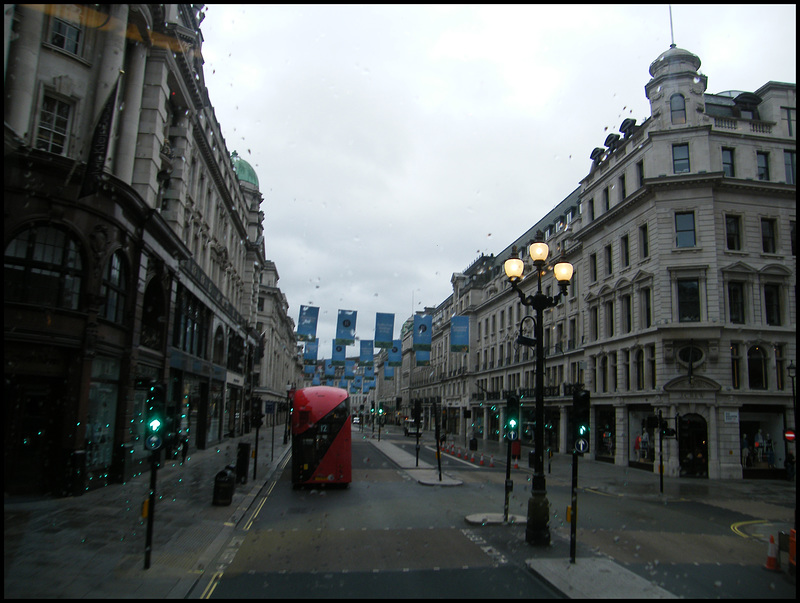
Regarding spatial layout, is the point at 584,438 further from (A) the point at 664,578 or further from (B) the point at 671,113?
(B) the point at 671,113

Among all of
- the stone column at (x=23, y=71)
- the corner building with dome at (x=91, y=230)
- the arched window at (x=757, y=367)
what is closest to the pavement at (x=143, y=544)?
the corner building with dome at (x=91, y=230)

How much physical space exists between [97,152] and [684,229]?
2861cm

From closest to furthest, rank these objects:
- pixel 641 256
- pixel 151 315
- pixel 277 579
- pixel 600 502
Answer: pixel 277 579 → pixel 600 502 → pixel 151 315 → pixel 641 256

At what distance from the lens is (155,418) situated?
10.2 meters

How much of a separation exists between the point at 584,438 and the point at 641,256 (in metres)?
25.3

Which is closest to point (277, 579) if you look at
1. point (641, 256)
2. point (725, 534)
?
point (725, 534)

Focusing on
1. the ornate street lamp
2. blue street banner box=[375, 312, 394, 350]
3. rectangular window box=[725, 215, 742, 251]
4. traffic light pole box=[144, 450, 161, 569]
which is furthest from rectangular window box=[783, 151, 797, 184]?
traffic light pole box=[144, 450, 161, 569]

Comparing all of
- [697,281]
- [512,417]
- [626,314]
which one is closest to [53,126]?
[512,417]

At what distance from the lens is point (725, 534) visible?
13984 millimetres

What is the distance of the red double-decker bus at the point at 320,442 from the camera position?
20469 mm

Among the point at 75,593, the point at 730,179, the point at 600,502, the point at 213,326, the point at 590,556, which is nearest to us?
the point at 75,593

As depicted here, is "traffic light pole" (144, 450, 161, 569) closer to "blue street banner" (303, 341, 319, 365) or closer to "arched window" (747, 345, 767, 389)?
→ "arched window" (747, 345, 767, 389)

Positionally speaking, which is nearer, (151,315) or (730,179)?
(151,315)

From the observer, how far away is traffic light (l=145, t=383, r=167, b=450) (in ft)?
33.0
